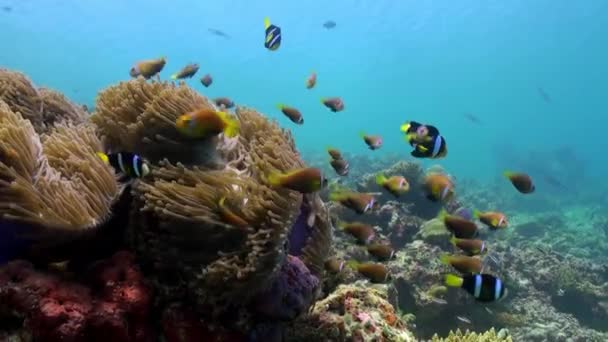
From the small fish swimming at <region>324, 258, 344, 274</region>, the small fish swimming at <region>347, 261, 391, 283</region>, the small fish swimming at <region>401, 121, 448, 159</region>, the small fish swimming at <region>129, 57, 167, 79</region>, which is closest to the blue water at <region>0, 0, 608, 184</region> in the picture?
the small fish swimming at <region>129, 57, 167, 79</region>

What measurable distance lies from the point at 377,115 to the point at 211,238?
18635cm

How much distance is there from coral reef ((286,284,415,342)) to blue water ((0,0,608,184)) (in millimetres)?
37145

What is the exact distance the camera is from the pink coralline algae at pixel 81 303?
2580 millimetres

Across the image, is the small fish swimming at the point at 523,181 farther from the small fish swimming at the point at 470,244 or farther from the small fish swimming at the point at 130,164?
the small fish swimming at the point at 130,164

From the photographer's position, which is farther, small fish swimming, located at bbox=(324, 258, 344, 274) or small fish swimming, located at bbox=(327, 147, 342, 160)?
small fish swimming, located at bbox=(327, 147, 342, 160)

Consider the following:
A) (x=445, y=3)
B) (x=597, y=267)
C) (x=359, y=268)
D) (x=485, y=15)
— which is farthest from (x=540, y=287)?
(x=485, y=15)

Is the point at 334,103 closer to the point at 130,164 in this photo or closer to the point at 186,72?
the point at 186,72

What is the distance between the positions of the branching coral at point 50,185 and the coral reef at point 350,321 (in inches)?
69.2

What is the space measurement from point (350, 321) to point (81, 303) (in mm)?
2083

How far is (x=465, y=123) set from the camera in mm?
147750

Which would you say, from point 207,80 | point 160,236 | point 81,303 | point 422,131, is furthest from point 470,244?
point 207,80

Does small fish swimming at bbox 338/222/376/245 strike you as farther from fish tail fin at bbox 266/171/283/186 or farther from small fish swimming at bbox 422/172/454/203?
fish tail fin at bbox 266/171/283/186

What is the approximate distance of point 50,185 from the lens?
8.95 ft

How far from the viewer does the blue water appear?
6550 cm
